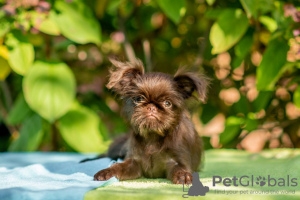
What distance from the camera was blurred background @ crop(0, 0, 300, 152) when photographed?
3287mm

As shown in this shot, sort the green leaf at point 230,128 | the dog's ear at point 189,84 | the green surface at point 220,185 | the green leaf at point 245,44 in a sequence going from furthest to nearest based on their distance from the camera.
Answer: the green leaf at point 230,128 < the green leaf at point 245,44 < the dog's ear at point 189,84 < the green surface at point 220,185

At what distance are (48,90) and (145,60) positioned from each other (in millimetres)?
1474

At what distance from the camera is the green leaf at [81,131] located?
375 centimetres

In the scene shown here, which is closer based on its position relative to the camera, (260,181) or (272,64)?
(260,181)

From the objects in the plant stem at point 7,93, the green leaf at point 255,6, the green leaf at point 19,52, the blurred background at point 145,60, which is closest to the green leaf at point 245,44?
the blurred background at point 145,60

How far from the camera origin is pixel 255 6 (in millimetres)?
3100

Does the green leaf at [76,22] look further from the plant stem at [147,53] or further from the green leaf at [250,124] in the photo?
the green leaf at [250,124]

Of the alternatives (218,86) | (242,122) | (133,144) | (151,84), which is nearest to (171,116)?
(151,84)

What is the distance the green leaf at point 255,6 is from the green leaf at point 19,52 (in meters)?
2.02

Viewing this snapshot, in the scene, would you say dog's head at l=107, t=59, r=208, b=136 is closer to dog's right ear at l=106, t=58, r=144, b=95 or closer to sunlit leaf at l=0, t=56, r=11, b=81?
dog's right ear at l=106, t=58, r=144, b=95

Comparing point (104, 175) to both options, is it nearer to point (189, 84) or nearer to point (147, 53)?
point (189, 84)

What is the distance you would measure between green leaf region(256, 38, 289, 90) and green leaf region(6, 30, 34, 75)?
84.1 inches

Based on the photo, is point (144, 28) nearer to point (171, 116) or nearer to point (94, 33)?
point (94, 33)

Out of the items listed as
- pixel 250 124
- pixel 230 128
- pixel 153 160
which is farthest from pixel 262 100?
pixel 153 160
